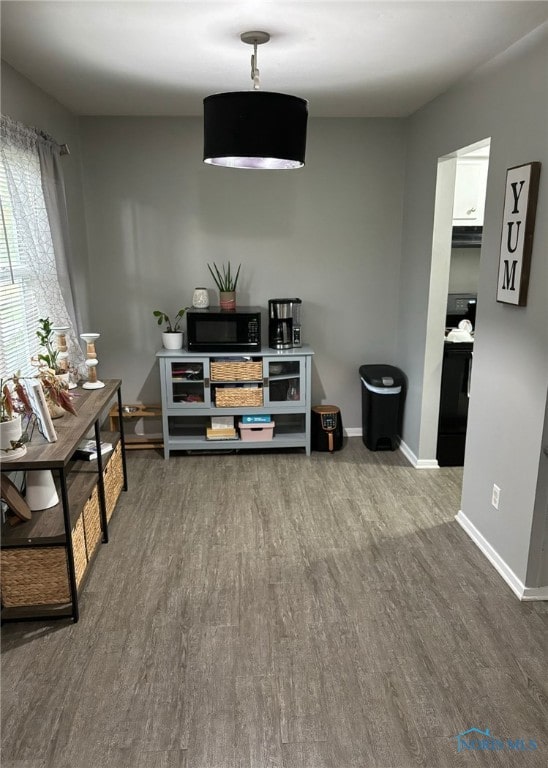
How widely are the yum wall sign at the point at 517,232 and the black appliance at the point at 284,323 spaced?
1916 millimetres

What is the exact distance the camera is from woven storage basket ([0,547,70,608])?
246cm

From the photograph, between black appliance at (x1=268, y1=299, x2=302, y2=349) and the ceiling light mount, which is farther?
black appliance at (x1=268, y1=299, x2=302, y2=349)

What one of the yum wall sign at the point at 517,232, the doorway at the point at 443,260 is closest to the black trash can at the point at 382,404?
the doorway at the point at 443,260

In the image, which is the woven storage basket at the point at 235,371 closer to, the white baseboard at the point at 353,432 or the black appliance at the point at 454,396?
the white baseboard at the point at 353,432

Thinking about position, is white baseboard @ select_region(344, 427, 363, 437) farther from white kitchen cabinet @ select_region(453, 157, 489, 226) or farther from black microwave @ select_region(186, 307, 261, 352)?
white kitchen cabinet @ select_region(453, 157, 489, 226)

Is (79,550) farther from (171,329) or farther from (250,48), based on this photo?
(250,48)

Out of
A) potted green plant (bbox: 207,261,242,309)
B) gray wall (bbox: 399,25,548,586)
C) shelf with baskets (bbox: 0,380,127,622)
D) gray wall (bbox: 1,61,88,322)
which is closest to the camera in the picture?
shelf with baskets (bbox: 0,380,127,622)

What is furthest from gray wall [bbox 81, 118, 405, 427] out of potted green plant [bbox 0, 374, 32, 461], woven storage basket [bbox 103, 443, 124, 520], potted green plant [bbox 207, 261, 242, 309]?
potted green plant [bbox 0, 374, 32, 461]

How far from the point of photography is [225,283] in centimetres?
465

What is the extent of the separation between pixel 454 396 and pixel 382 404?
57 centimetres

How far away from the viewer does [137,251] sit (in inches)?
180

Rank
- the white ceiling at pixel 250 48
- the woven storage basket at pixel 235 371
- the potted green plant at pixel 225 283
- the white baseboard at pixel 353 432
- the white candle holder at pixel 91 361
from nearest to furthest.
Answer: the white ceiling at pixel 250 48, the white candle holder at pixel 91 361, the woven storage basket at pixel 235 371, the potted green plant at pixel 225 283, the white baseboard at pixel 353 432

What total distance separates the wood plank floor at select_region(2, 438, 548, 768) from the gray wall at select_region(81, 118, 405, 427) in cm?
168

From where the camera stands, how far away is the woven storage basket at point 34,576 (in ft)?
8.07
